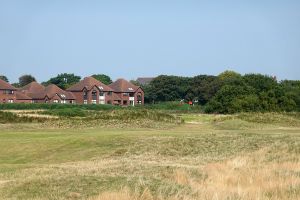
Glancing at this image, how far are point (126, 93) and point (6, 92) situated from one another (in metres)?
34.7

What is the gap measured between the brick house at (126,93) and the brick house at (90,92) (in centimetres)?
539

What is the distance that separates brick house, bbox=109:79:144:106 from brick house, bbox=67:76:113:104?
539 cm

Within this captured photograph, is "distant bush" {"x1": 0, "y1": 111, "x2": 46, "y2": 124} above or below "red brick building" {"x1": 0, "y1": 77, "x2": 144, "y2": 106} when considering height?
below

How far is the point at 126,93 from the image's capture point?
145 m

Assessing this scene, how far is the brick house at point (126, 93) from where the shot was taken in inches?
5674

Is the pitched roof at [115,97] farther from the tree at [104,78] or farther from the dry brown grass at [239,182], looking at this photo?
the dry brown grass at [239,182]

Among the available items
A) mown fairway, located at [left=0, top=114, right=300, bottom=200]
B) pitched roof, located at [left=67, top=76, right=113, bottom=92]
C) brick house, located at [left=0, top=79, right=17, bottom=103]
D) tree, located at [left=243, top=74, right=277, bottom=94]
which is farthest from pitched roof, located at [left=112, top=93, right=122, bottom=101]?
mown fairway, located at [left=0, top=114, right=300, bottom=200]

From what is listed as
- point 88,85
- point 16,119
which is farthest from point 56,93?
point 16,119

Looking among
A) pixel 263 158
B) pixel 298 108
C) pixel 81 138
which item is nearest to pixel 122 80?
pixel 298 108

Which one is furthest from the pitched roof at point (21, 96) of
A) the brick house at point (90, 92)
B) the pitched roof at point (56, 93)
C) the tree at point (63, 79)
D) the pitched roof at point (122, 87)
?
the tree at point (63, 79)

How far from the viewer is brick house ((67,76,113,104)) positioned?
5340 inches

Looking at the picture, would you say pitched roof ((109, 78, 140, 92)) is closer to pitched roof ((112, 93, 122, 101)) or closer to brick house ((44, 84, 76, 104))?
pitched roof ((112, 93, 122, 101))

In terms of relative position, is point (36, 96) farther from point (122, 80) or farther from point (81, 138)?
point (81, 138)

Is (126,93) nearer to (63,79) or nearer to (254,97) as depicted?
(63,79)
